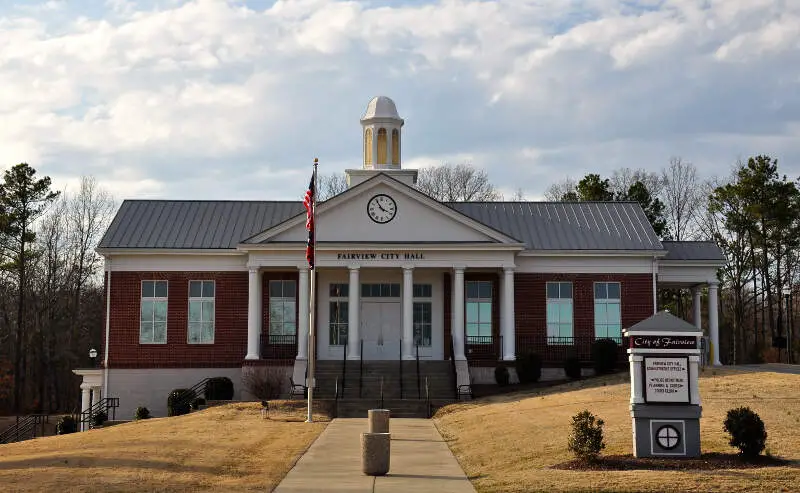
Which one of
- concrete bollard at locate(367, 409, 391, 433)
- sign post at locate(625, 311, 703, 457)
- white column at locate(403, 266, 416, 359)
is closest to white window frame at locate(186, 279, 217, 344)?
white column at locate(403, 266, 416, 359)

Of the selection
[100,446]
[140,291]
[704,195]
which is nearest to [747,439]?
[100,446]

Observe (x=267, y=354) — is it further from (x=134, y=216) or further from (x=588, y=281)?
(x=588, y=281)

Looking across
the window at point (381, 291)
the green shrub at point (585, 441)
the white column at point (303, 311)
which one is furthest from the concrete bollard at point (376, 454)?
the window at point (381, 291)

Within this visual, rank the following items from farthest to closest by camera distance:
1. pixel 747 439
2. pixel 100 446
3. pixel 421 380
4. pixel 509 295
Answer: pixel 509 295, pixel 421 380, pixel 100 446, pixel 747 439

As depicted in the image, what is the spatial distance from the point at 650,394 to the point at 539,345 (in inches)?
841

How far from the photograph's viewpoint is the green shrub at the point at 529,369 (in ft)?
120

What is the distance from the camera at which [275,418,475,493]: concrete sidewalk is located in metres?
16.2

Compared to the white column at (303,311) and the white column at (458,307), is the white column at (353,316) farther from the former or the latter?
the white column at (458,307)

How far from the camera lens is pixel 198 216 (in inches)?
1662

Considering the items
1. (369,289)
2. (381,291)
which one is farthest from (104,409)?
(381,291)

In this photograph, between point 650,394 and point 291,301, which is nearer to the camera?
point 650,394

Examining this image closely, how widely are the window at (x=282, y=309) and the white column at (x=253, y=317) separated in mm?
1582

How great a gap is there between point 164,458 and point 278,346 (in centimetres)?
1991

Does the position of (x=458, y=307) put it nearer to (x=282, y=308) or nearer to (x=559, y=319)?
(x=559, y=319)
